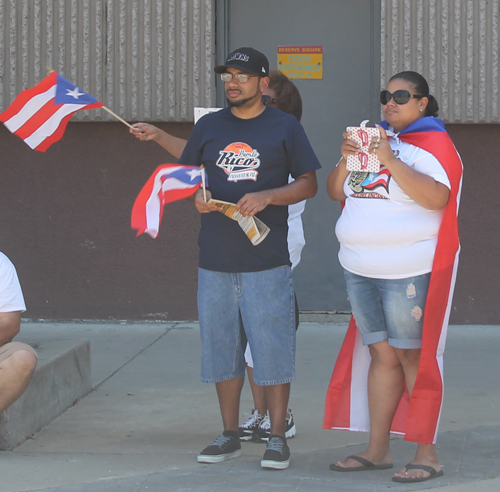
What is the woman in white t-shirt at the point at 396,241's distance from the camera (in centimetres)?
384

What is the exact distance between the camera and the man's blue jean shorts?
4.17 meters

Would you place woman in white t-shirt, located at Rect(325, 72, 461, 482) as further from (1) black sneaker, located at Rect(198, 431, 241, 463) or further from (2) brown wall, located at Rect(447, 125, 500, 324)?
(2) brown wall, located at Rect(447, 125, 500, 324)

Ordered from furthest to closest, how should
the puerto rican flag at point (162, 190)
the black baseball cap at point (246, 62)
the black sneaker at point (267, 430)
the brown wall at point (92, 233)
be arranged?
the brown wall at point (92, 233) < the black sneaker at point (267, 430) < the black baseball cap at point (246, 62) < the puerto rican flag at point (162, 190)

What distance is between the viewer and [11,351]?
431cm

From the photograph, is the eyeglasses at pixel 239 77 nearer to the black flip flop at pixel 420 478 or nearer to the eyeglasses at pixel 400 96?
the eyeglasses at pixel 400 96

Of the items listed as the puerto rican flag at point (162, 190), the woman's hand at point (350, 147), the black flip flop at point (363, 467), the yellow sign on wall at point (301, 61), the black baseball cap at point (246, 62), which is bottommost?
the black flip flop at point (363, 467)

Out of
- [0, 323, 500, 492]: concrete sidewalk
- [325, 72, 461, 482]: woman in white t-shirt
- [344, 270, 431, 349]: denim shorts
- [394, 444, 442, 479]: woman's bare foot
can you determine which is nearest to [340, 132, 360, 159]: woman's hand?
[325, 72, 461, 482]: woman in white t-shirt

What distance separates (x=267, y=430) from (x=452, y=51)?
3.94m

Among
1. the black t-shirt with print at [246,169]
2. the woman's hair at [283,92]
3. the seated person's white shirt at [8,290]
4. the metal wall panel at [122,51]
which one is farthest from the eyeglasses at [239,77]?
the metal wall panel at [122,51]

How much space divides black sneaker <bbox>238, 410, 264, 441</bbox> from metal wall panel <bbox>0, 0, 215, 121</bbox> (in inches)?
131

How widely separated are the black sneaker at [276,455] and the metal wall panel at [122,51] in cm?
377

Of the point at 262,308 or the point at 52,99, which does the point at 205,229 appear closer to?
the point at 262,308

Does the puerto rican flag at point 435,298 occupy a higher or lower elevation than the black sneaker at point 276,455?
higher

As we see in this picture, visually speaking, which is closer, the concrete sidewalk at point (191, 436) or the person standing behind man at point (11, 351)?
the concrete sidewalk at point (191, 436)
